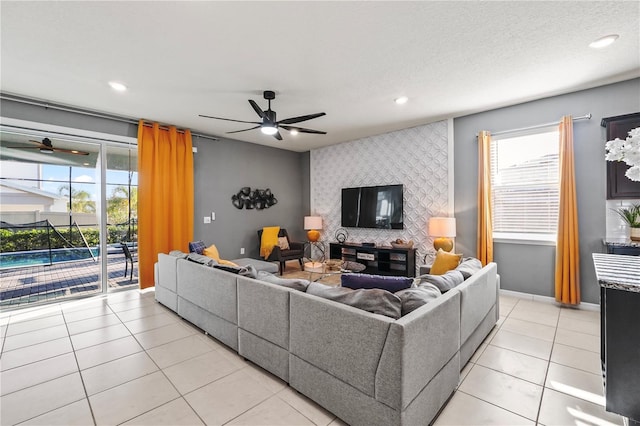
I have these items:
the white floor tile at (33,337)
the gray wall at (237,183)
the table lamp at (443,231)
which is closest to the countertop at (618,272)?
the table lamp at (443,231)

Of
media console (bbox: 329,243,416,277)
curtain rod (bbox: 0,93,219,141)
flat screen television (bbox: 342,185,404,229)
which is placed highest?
curtain rod (bbox: 0,93,219,141)

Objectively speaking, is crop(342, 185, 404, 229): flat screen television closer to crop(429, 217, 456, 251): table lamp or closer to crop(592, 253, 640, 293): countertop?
crop(429, 217, 456, 251): table lamp

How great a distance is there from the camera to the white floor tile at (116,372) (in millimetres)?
2096

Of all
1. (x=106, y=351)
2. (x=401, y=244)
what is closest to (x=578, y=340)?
(x=401, y=244)

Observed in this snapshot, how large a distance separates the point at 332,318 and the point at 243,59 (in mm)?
2529

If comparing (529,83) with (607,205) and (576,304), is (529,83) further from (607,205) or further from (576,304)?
(576,304)

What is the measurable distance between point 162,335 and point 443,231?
4.00 meters

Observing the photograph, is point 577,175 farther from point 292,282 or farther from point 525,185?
point 292,282

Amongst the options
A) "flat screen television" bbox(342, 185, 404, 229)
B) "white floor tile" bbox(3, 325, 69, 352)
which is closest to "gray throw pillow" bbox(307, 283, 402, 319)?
"white floor tile" bbox(3, 325, 69, 352)

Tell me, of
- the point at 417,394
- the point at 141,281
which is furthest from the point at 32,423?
the point at 141,281

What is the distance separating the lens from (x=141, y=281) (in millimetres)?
4480

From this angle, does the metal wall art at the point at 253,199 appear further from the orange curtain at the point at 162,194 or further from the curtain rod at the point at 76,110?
the curtain rod at the point at 76,110

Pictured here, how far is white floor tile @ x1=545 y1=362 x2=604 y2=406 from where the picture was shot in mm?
1940

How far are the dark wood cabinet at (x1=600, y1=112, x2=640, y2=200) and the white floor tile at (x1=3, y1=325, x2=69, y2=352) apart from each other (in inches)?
250
